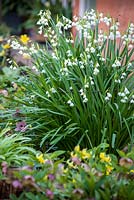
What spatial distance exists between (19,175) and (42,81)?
1.49 meters

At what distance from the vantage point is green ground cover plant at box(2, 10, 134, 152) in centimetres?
409

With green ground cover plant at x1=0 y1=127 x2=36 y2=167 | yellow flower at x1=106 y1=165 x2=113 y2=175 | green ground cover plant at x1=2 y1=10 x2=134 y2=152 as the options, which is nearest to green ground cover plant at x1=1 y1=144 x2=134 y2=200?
yellow flower at x1=106 y1=165 x2=113 y2=175

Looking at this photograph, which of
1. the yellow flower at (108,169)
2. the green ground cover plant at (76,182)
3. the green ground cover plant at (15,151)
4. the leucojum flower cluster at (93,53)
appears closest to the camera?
the green ground cover plant at (76,182)

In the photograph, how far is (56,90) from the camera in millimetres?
4203

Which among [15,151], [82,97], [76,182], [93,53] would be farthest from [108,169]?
[93,53]

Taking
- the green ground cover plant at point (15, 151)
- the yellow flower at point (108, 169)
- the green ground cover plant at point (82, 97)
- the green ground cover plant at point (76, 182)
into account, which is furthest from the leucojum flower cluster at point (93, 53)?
the green ground cover plant at point (76, 182)

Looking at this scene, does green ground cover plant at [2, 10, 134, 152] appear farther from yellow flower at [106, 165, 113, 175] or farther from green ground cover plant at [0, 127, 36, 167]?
yellow flower at [106, 165, 113, 175]

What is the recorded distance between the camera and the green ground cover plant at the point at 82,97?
13.4 ft

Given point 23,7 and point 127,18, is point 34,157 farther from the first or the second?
point 23,7

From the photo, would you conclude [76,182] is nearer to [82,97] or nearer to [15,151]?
[15,151]

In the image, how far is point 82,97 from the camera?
13.7ft

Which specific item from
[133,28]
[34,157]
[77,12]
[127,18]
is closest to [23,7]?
[77,12]

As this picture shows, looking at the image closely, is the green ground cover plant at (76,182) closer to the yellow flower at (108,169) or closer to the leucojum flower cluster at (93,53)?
the yellow flower at (108,169)

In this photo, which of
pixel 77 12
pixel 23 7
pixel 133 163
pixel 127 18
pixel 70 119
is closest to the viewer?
pixel 133 163
